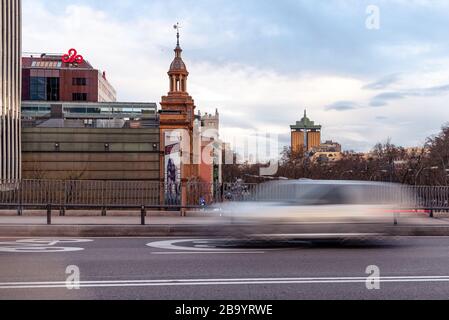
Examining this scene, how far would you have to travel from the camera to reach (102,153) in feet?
205

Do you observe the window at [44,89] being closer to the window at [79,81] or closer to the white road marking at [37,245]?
the window at [79,81]

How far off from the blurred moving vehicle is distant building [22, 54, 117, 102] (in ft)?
340

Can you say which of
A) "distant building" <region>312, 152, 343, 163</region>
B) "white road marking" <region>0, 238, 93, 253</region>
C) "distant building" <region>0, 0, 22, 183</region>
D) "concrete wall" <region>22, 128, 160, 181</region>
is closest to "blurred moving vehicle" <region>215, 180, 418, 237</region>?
"white road marking" <region>0, 238, 93, 253</region>

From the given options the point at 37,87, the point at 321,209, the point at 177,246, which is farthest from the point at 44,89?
the point at 321,209

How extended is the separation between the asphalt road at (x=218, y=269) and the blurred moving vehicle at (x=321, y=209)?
18.7 inches

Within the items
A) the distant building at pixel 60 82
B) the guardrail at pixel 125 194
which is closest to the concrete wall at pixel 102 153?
the guardrail at pixel 125 194

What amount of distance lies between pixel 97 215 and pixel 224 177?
81.0 metres

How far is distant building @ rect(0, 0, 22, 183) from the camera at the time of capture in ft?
209

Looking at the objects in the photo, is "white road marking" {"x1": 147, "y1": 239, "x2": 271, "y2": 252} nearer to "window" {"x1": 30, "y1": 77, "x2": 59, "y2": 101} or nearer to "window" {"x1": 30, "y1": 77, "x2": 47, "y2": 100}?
"window" {"x1": 30, "y1": 77, "x2": 59, "y2": 101}

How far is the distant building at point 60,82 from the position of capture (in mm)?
110250

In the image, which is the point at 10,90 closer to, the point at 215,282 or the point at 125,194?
the point at 125,194

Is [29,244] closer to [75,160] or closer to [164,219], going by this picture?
[164,219]
